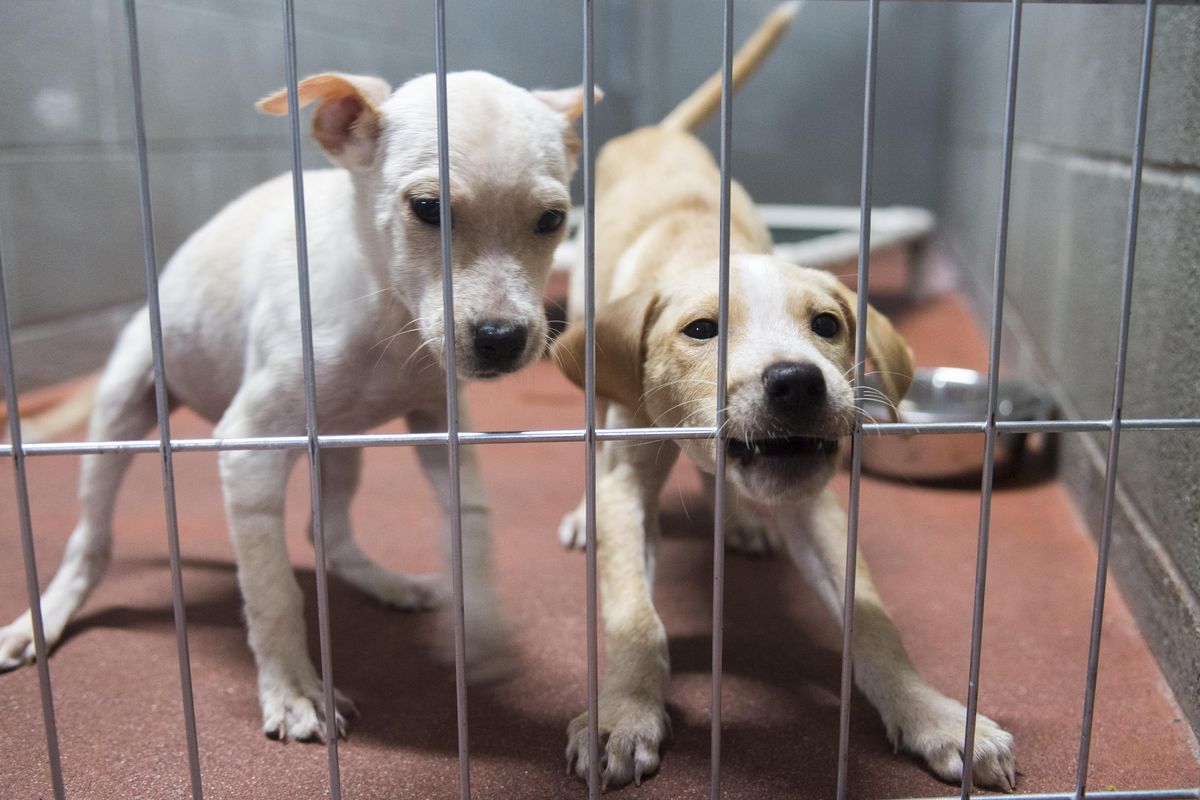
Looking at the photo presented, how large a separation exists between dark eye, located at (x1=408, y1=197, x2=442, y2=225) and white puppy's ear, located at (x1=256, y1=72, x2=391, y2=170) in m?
0.17

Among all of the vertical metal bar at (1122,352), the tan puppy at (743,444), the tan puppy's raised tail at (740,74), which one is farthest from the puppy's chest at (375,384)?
the tan puppy's raised tail at (740,74)

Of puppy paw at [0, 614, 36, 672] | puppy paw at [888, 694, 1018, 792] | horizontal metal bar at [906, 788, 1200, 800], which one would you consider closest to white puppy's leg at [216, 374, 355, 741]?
puppy paw at [0, 614, 36, 672]

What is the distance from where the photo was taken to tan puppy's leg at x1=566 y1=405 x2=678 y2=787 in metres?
1.76

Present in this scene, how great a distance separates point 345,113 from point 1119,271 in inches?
76.7

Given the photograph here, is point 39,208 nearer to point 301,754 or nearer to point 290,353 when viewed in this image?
point 290,353

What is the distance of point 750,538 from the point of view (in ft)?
9.37

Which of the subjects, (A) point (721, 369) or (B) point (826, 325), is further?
(B) point (826, 325)

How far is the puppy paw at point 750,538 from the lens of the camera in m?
2.85

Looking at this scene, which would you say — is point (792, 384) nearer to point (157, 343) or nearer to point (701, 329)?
point (701, 329)

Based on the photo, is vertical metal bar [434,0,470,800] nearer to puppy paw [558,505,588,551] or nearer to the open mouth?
the open mouth

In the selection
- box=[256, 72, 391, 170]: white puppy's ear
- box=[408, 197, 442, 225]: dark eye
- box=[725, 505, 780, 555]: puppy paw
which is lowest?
box=[725, 505, 780, 555]: puppy paw

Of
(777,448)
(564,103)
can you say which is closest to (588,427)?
(777,448)

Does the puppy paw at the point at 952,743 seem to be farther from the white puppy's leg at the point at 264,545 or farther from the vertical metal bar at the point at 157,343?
the vertical metal bar at the point at 157,343

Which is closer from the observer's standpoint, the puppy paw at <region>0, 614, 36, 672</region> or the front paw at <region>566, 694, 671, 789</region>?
the front paw at <region>566, 694, 671, 789</region>
